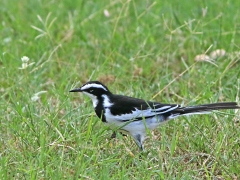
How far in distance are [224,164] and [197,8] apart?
3.77m

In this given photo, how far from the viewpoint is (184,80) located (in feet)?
23.1

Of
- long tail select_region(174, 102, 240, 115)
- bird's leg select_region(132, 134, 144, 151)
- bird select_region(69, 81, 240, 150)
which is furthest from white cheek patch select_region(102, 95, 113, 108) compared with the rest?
long tail select_region(174, 102, 240, 115)

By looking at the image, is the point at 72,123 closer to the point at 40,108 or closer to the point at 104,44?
the point at 40,108

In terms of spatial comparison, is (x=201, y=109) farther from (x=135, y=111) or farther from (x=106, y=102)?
(x=106, y=102)

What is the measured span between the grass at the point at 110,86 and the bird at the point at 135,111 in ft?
0.34

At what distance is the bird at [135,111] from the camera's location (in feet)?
18.0

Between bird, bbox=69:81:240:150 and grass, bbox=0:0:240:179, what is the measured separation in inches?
4.1

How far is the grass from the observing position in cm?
515

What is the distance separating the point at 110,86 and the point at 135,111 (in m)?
1.36

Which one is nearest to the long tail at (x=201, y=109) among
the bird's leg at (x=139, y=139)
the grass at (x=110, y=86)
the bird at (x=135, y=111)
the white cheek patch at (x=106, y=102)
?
the bird at (x=135, y=111)

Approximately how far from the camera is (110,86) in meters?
6.89

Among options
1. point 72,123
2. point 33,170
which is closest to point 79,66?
point 72,123

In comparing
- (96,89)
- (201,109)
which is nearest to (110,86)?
(96,89)

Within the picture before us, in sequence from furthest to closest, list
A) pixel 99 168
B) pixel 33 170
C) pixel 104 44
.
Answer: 1. pixel 104 44
2. pixel 99 168
3. pixel 33 170
